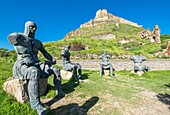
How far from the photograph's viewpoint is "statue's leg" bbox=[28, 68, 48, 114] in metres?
3.76

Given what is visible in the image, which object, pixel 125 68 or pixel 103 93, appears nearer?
pixel 103 93

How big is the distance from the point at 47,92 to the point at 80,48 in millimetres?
22924

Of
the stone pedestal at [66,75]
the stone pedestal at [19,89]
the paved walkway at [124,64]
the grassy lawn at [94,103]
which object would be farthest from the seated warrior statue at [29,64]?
the paved walkway at [124,64]

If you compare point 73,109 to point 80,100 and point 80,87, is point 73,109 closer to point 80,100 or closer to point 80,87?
point 80,100

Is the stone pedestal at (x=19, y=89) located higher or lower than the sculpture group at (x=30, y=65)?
lower

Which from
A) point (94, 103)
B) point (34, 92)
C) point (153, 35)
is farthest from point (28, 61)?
point (153, 35)

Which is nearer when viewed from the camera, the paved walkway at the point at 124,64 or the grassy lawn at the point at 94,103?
the grassy lawn at the point at 94,103

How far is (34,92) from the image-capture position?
381cm

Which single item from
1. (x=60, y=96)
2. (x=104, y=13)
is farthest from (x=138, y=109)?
(x=104, y=13)

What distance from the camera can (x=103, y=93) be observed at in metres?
6.22

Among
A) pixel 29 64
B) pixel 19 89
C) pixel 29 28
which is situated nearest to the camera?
pixel 29 64

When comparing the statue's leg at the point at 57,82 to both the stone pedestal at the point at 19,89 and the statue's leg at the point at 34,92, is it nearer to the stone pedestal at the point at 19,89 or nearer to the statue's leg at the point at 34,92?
the stone pedestal at the point at 19,89

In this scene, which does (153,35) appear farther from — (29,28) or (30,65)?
(30,65)

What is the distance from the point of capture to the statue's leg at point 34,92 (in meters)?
3.76
